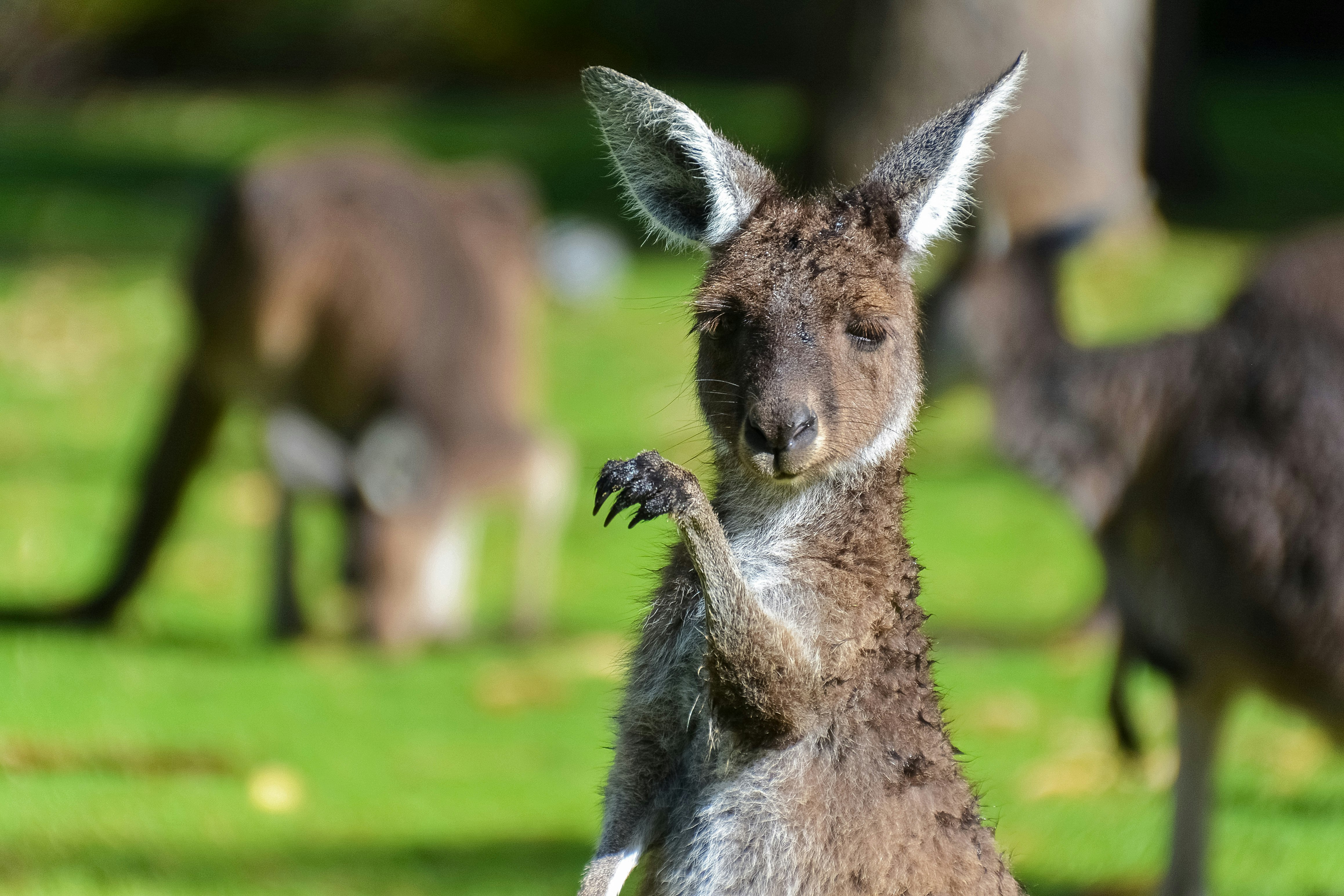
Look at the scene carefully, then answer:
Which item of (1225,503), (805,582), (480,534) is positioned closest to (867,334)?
(805,582)

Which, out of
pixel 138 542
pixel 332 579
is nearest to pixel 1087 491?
pixel 138 542

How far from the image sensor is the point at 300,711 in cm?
606

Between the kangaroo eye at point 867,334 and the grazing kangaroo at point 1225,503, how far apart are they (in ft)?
6.53

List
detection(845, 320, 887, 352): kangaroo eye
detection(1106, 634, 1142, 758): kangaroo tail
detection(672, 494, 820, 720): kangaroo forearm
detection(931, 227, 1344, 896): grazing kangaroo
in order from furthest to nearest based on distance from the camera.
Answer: detection(1106, 634, 1142, 758): kangaroo tail
detection(931, 227, 1344, 896): grazing kangaroo
detection(845, 320, 887, 352): kangaroo eye
detection(672, 494, 820, 720): kangaroo forearm

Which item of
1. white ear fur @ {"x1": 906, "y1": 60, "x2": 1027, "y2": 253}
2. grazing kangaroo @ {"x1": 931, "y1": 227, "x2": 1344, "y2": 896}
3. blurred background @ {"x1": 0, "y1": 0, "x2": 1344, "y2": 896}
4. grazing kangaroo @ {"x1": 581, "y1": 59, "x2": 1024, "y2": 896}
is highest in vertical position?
white ear fur @ {"x1": 906, "y1": 60, "x2": 1027, "y2": 253}

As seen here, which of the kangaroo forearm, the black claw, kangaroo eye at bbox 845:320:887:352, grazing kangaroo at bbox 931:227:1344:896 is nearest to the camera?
the black claw

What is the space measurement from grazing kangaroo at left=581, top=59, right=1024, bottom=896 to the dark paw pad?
25cm

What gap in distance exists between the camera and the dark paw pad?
8.68 ft

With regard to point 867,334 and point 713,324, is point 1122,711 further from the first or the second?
point 713,324

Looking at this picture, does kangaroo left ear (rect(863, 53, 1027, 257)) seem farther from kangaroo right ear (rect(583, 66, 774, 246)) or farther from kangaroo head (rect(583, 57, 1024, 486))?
kangaroo right ear (rect(583, 66, 774, 246))

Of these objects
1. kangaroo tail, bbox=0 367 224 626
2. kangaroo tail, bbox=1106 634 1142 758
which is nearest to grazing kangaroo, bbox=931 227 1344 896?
kangaroo tail, bbox=1106 634 1142 758

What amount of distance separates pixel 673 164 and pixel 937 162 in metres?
0.47

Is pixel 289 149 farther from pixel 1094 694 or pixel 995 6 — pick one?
pixel 1094 694

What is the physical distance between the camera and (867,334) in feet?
10.0
